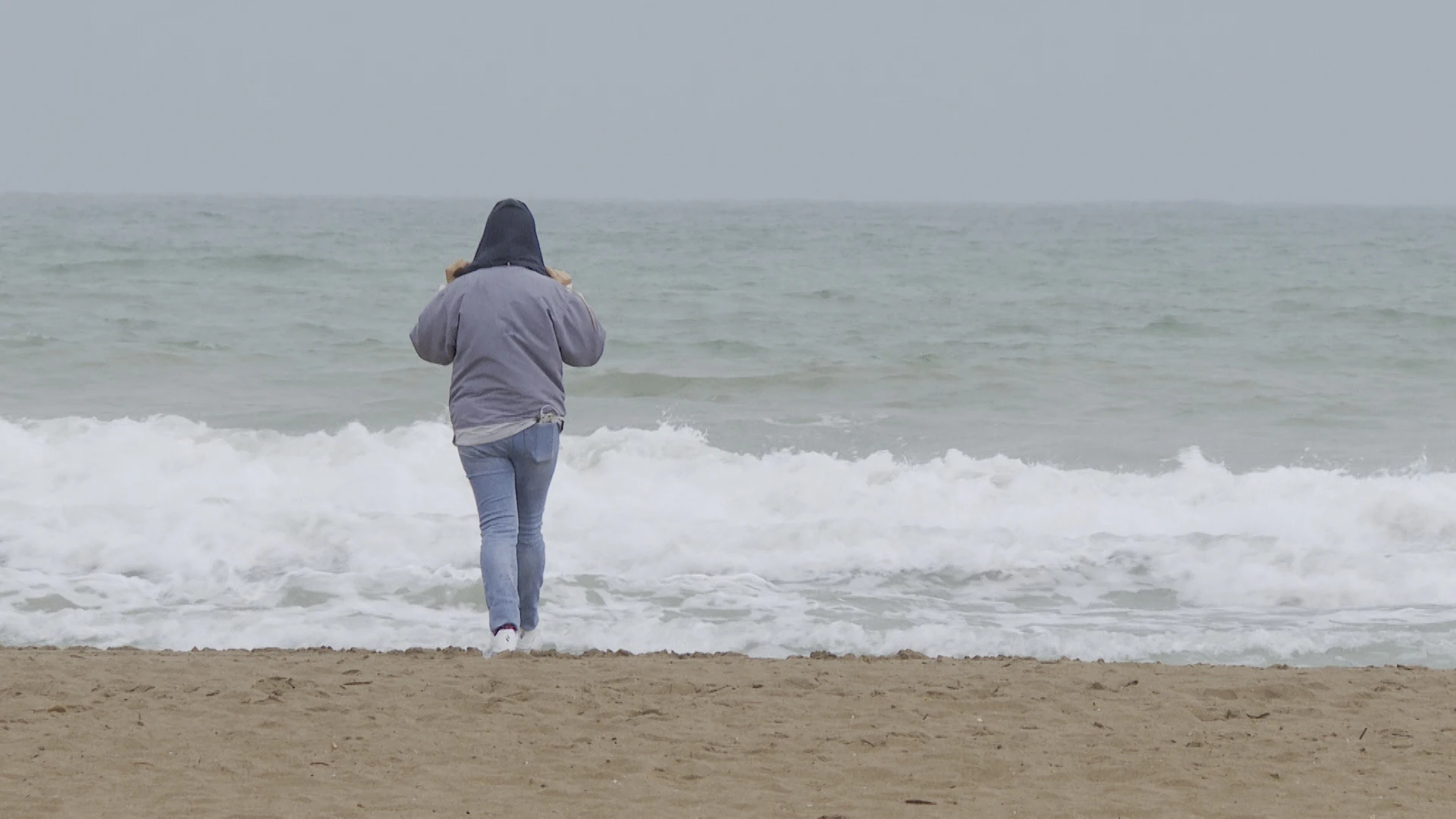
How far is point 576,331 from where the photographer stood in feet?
16.9

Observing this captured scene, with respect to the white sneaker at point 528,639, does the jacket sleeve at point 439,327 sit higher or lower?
higher

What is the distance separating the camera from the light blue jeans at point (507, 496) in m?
5.11

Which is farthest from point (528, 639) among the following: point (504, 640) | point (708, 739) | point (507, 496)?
point (708, 739)

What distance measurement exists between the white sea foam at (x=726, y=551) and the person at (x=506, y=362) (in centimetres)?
133

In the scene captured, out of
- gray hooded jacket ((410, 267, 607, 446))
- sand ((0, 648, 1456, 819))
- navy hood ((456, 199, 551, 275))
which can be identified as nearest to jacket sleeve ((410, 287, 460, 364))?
gray hooded jacket ((410, 267, 607, 446))

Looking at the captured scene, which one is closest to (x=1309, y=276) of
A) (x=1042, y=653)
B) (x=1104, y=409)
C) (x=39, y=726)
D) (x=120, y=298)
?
(x=1104, y=409)

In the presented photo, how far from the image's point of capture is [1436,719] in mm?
4605

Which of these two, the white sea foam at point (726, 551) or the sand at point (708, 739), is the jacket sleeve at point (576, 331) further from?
the white sea foam at point (726, 551)

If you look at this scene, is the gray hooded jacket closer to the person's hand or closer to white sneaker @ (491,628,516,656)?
the person's hand

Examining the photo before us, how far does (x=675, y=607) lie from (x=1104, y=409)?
22.7 feet

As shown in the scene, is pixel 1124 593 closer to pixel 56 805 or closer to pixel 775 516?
pixel 775 516

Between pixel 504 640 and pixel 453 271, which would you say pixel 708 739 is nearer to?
pixel 504 640

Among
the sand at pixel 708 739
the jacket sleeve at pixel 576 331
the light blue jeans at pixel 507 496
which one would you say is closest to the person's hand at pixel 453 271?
the jacket sleeve at pixel 576 331

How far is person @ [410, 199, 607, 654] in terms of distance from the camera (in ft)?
16.6
